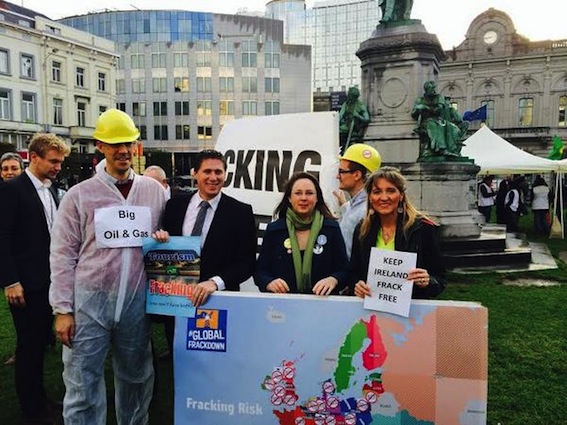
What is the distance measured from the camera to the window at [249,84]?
6181cm

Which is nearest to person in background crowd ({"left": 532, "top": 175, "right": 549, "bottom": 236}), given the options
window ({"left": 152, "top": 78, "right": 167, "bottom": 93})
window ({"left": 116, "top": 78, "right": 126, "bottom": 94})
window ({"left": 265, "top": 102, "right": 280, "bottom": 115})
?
window ({"left": 265, "top": 102, "right": 280, "bottom": 115})

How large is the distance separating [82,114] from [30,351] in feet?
143

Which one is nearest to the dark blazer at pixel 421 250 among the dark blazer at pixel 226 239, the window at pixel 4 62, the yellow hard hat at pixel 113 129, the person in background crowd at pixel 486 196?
the dark blazer at pixel 226 239

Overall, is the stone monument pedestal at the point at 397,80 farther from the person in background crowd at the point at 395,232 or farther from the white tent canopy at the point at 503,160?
the person in background crowd at the point at 395,232

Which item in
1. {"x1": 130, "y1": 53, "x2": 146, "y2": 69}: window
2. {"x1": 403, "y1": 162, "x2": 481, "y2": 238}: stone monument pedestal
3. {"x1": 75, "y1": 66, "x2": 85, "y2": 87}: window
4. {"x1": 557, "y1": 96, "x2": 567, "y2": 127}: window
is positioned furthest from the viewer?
{"x1": 130, "y1": 53, "x2": 146, "y2": 69}: window

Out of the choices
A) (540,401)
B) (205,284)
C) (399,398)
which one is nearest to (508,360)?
(540,401)

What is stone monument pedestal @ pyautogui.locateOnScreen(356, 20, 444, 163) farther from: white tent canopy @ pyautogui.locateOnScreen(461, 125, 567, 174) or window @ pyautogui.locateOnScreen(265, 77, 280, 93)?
A: window @ pyautogui.locateOnScreen(265, 77, 280, 93)

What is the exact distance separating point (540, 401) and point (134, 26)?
69.8 m

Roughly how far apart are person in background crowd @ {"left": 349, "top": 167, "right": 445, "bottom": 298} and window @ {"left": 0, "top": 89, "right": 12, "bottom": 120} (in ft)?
131

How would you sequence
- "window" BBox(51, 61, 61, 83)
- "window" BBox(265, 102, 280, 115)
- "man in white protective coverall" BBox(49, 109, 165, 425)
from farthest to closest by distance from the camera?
"window" BBox(265, 102, 280, 115)
"window" BBox(51, 61, 61, 83)
"man in white protective coverall" BBox(49, 109, 165, 425)

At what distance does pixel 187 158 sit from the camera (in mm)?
63531

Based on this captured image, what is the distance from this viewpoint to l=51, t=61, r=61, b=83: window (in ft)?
130

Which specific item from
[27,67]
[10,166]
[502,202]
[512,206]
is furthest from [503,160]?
[27,67]

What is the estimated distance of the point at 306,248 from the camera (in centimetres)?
294
